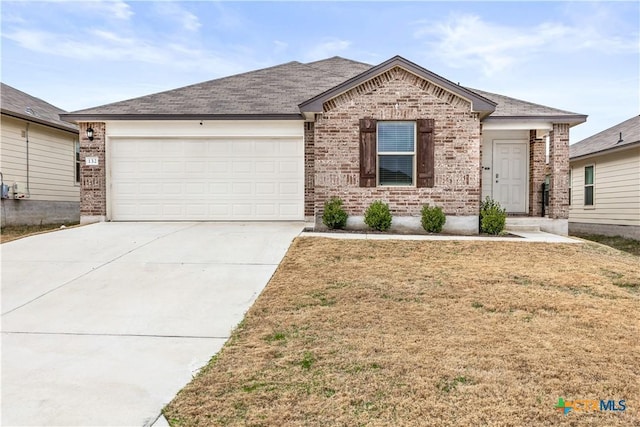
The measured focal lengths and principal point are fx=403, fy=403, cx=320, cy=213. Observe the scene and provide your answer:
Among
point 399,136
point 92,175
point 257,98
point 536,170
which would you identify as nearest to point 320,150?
point 399,136

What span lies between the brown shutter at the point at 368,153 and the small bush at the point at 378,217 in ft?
2.10

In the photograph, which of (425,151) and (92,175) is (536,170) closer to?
(425,151)

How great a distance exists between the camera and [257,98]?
11.9 metres

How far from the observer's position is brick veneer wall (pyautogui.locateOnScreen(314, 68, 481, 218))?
10.0 meters

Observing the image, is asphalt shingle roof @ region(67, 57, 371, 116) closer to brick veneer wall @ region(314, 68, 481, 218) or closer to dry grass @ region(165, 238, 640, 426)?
brick veneer wall @ region(314, 68, 481, 218)

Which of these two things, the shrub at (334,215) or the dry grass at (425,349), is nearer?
the dry grass at (425,349)

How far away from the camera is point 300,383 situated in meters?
2.98

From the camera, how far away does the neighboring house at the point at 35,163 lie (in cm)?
1245

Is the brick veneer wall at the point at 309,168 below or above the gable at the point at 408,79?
below


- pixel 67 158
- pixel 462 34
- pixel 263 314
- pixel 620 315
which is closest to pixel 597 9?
pixel 462 34

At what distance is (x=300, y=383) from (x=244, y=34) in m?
16.2

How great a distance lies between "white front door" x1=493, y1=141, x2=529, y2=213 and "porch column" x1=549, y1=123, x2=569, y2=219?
115cm

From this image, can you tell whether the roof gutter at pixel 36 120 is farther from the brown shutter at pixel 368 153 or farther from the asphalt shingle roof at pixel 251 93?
the brown shutter at pixel 368 153

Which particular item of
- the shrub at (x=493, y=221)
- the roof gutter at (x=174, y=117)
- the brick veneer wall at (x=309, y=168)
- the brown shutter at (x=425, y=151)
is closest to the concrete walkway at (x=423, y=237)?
the shrub at (x=493, y=221)
